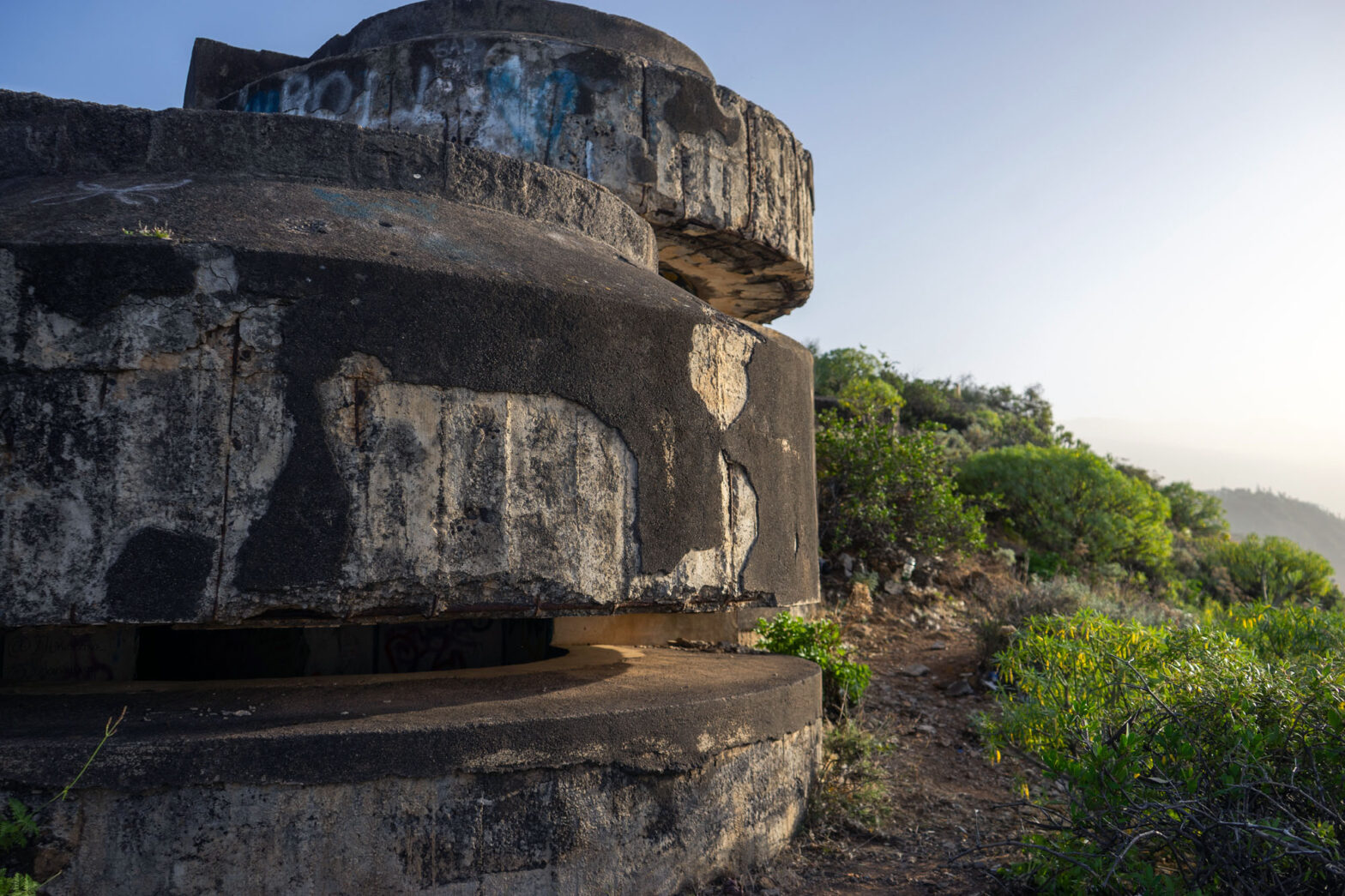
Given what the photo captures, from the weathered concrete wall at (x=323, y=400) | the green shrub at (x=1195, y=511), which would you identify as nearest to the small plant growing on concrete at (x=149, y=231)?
the weathered concrete wall at (x=323, y=400)

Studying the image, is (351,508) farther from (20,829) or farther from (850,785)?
(850,785)

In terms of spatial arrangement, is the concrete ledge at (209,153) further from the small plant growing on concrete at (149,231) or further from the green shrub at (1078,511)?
the green shrub at (1078,511)

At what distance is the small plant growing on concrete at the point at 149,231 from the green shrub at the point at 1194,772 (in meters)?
2.67

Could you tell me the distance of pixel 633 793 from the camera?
2.56m

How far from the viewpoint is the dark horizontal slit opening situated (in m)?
2.94

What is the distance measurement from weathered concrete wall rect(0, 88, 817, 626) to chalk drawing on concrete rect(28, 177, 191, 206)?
14 millimetres

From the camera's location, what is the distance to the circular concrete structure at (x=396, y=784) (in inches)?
82.4

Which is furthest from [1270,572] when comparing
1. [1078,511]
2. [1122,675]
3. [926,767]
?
[1122,675]

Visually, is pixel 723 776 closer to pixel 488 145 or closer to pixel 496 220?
pixel 496 220

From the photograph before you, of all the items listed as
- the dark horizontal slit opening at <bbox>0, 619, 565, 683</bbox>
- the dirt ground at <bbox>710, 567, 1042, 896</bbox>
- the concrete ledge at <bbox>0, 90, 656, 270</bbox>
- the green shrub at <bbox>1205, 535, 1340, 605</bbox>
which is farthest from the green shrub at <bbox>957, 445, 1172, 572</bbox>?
the concrete ledge at <bbox>0, 90, 656, 270</bbox>

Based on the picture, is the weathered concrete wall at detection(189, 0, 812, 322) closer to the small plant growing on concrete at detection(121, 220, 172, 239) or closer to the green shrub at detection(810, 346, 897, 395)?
the small plant growing on concrete at detection(121, 220, 172, 239)

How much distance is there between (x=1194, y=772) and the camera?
2551mm

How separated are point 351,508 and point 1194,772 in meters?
2.34

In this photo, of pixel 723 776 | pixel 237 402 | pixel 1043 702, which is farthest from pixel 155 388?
pixel 1043 702
